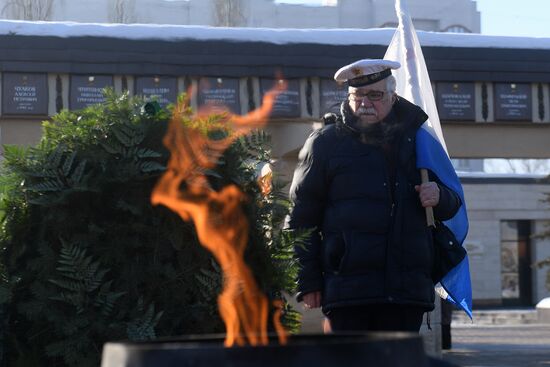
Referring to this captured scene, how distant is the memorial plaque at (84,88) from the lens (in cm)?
1769

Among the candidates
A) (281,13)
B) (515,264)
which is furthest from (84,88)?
(281,13)

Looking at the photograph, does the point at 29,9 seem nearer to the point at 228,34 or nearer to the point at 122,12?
the point at 122,12

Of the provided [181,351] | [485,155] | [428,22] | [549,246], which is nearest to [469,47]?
[485,155]

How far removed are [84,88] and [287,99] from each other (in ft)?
9.93

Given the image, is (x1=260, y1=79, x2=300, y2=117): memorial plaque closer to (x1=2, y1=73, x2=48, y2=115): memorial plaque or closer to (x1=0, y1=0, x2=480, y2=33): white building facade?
(x1=2, y1=73, x2=48, y2=115): memorial plaque

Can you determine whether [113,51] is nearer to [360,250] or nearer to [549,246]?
[360,250]

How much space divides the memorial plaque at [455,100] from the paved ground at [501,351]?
11.8 feet

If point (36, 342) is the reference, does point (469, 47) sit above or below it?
above

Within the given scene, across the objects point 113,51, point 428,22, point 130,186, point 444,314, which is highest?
point 428,22

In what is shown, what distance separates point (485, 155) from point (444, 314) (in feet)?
13.0

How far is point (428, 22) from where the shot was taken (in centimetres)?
7894

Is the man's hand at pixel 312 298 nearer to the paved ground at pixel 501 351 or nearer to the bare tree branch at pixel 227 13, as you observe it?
the paved ground at pixel 501 351

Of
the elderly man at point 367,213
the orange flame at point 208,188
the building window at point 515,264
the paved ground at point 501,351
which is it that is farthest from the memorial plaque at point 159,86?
the building window at point 515,264

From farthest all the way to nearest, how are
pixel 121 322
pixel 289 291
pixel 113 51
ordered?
pixel 113 51 < pixel 289 291 < pixel 121 322
